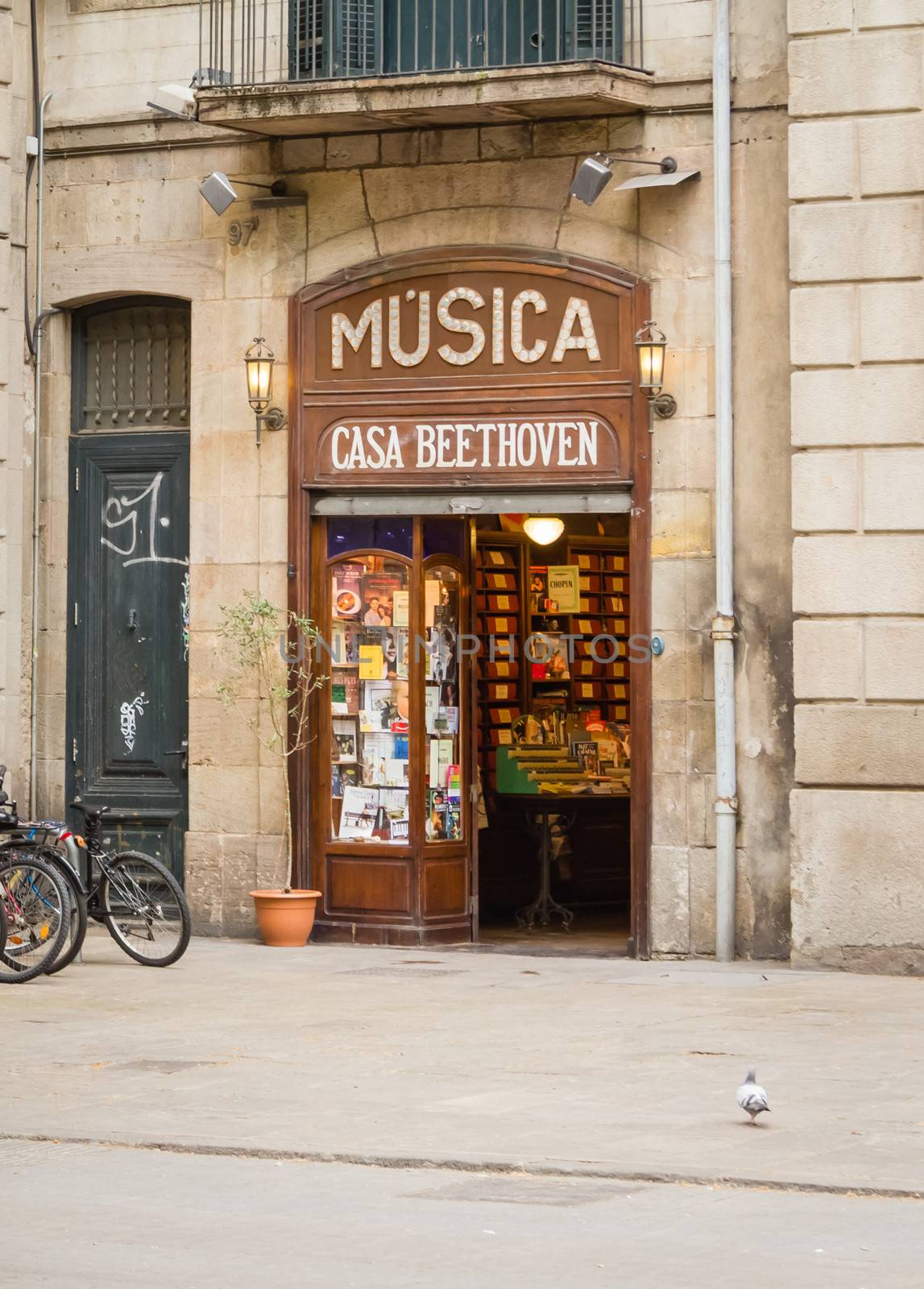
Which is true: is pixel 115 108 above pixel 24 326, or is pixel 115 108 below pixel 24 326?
above

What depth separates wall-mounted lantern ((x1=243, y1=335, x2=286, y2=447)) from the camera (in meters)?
15.7

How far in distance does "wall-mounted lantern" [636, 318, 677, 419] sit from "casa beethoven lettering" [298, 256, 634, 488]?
0.20 meters

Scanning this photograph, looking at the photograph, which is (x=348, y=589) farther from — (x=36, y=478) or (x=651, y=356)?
(x=651, y=356)

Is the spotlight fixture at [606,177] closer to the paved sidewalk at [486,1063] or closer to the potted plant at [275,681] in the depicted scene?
the potted plant at [275,681]

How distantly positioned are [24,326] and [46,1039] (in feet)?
23.6

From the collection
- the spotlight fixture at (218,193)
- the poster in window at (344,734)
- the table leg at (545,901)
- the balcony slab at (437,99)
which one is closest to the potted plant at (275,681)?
the poster in window at (344,734)

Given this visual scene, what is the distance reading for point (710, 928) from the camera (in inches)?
574

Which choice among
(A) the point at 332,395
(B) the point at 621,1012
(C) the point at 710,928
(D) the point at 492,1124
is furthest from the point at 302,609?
(D) the point at 492,1124

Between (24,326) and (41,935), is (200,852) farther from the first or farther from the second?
(24,326)

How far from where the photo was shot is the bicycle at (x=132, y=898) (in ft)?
46.2

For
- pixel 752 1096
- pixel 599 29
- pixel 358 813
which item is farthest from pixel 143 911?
pixel 599 29

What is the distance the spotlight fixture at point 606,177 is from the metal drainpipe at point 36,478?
4.42 metres

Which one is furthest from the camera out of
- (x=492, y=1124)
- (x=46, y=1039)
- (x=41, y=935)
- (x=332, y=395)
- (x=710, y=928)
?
(x=332, y=395)

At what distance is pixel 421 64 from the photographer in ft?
50.7
